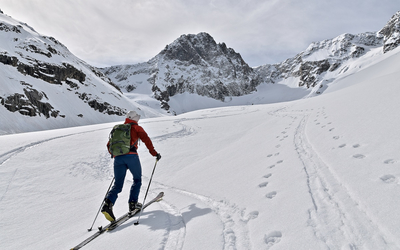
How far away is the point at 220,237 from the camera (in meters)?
3.16

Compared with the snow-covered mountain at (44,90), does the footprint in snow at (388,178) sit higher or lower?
lower

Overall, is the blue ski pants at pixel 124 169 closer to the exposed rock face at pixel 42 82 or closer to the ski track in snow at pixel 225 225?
the ski track in snow at pixel 225 225

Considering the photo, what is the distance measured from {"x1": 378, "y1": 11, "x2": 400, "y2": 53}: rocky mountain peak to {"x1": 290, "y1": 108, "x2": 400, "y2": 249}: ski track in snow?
213m

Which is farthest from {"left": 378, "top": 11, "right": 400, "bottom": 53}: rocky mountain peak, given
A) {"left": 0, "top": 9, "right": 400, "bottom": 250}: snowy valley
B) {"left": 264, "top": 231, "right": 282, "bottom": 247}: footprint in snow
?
{"left": 264, "top": 231, "right": 282, "bottom": 247}: footprint in snow

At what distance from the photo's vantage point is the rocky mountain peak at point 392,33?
6051 inches

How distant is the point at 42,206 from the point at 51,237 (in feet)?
6.59

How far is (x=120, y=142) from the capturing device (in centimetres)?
481

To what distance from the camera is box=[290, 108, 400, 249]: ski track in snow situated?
243 centimetres

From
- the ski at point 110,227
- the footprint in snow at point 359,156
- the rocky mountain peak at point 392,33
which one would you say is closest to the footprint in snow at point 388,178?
the footprint in snow at point 359,156

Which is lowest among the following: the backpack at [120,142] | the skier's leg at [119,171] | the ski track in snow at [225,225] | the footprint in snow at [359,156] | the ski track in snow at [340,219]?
the ski track in snow at [225,225]

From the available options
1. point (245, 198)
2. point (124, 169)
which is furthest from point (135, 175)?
point (245, 198)

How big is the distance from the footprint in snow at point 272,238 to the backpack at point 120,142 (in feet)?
11.3

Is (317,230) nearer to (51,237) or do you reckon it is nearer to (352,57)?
(51,237)

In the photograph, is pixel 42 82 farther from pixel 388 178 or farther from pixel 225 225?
pixel 388 178
